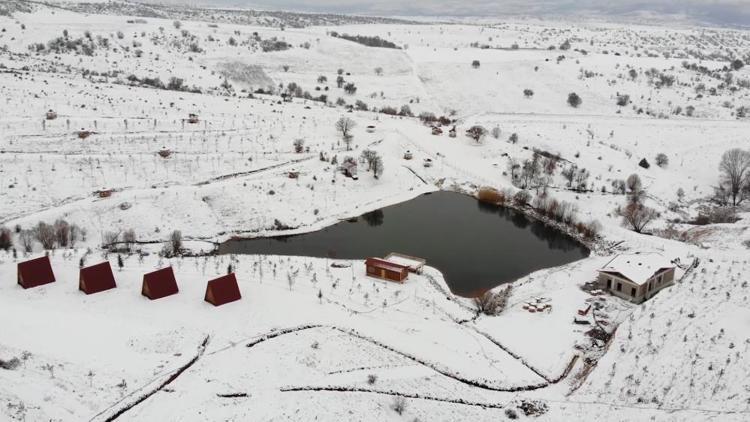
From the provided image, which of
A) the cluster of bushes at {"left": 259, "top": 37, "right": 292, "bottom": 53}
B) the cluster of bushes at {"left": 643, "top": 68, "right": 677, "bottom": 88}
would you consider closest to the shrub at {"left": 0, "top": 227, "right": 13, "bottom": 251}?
the cluster of bushes at {"left": 259, "top": 37, "right": 292, "bottom": 53}

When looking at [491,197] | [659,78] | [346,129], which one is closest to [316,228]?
[491,197]

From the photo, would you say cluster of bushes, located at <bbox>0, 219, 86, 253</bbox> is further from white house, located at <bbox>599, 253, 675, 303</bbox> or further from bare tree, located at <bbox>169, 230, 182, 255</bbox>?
white house, located at <bbox>599, 253, 675, 303</bbox>

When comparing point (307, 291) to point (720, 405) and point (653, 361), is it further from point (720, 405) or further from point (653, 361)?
point (720, 405)

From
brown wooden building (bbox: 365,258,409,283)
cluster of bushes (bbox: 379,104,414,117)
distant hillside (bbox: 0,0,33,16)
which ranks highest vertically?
distant hillside (bbox: 0,0,33,16)

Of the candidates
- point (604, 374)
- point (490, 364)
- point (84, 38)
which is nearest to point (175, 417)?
point (490, 364)

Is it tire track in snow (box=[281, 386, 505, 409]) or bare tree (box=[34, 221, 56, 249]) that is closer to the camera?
tire track in snow (box=[281, 386, 505, 409])

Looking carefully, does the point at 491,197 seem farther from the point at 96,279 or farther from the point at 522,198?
the point at 96,279

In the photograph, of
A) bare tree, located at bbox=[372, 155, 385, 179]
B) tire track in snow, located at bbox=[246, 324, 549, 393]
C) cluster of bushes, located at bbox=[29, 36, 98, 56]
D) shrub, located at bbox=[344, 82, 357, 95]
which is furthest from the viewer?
shrub, located at bbox=[344, 82, 357, 95]
